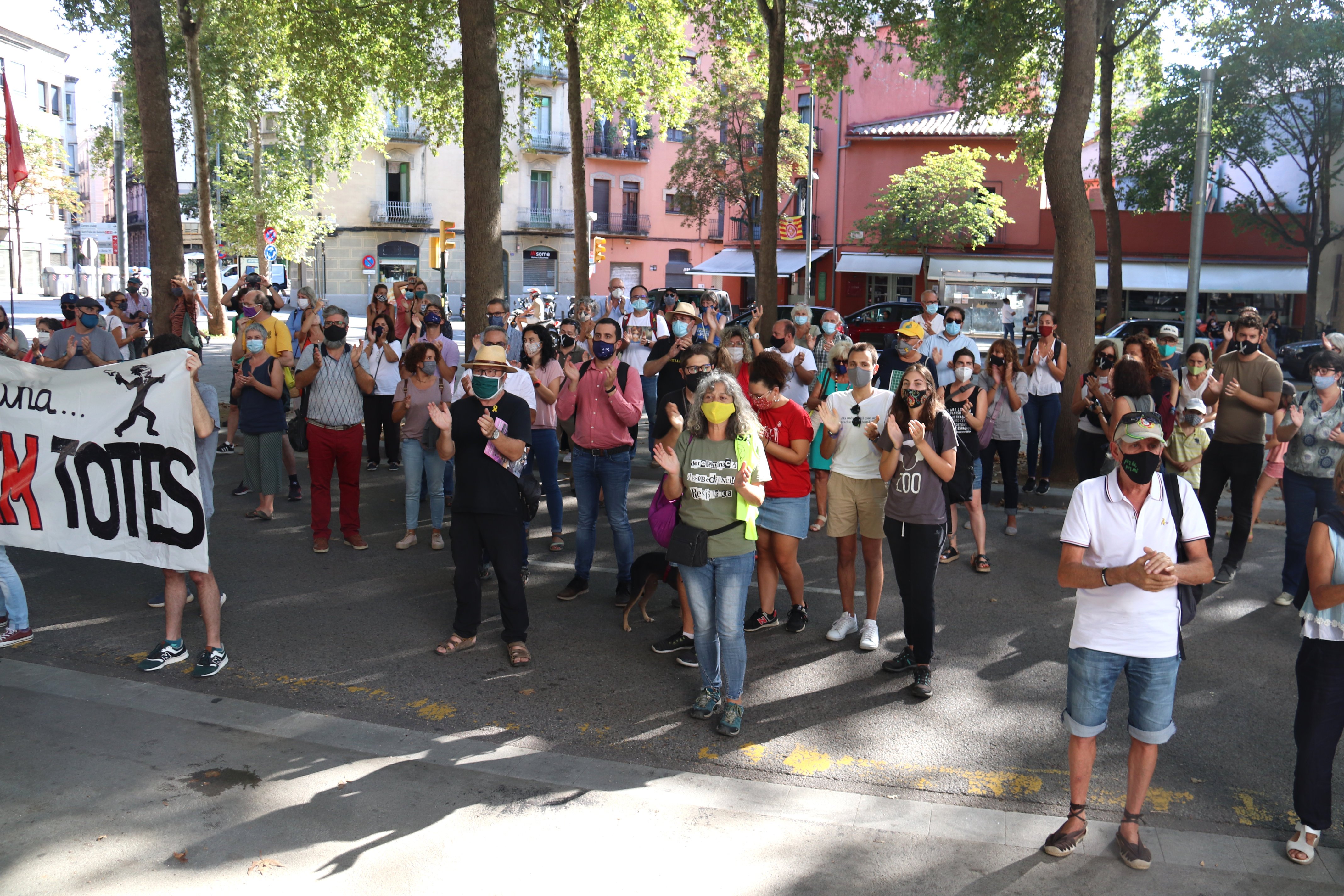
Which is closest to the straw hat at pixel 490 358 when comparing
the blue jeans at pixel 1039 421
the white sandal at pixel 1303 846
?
the white sandal at pixel 1303 846

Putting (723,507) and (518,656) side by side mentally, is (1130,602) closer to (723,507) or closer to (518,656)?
(723,507)

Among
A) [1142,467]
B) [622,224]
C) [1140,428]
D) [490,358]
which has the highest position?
[622,224]

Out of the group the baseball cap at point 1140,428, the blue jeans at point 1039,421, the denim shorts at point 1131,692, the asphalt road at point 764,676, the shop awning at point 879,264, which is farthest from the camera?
the shop awning at point 879,264

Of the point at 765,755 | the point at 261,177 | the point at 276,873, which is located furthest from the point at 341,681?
the point at 261,177

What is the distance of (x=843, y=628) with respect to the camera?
687 cm

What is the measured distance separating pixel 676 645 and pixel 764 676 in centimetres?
63

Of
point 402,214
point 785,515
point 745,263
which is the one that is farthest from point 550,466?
point 402,214

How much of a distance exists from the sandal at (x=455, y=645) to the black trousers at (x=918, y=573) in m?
2.72

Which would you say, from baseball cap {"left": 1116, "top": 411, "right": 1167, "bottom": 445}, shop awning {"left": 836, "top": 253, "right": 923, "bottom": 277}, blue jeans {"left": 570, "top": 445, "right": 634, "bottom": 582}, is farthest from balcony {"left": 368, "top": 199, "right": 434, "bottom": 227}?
baseball cap {"left": 1116, "top": 411, "right": 1167, "bottom": 445}

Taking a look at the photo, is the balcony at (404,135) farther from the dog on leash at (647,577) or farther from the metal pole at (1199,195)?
the dog on leash at (647,577)

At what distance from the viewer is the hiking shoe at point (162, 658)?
6.16 m

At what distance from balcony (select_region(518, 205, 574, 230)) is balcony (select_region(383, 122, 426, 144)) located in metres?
6.02

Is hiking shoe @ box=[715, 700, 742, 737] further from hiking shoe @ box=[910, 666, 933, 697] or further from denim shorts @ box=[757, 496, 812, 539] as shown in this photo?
denim shorts @ box=[757, 496, 812, 539]

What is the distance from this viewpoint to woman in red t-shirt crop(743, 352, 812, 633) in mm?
6297
